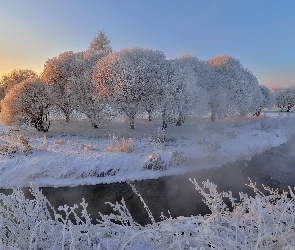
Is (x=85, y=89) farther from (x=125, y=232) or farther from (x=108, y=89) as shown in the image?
(x=125, y=232)

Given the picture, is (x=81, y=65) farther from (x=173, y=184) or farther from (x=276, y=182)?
(x=276, y=182)

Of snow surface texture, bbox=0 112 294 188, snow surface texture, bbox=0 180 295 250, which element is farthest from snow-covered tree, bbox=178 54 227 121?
snow surface texture, bbox=0 180 295 250

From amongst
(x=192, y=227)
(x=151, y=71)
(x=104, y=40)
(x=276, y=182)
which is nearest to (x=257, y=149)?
(x=276, y=182)

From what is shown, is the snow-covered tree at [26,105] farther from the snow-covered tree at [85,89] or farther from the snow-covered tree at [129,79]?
the snow-covered tree at [129,79]

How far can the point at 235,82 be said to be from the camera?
106ft

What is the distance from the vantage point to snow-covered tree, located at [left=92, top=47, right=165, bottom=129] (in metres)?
21.6

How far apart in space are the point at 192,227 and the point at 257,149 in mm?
18181

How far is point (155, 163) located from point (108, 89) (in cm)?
951

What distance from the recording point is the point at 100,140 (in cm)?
2022

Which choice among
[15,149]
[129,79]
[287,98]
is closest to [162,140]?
[129,79]

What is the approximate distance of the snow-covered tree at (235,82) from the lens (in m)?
32.4

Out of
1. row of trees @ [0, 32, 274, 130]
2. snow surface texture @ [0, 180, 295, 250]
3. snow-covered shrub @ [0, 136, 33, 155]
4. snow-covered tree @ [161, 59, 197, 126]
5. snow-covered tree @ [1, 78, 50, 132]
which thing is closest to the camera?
snow surface texture @ [0, 180, 295, 250]

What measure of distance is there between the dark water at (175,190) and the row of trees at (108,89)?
9.89 metres

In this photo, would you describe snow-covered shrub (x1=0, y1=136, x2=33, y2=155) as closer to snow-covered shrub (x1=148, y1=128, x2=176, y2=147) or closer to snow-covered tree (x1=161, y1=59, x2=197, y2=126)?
snow-covered shrub (x1=148, y1=128, x2=176, y2=147)
